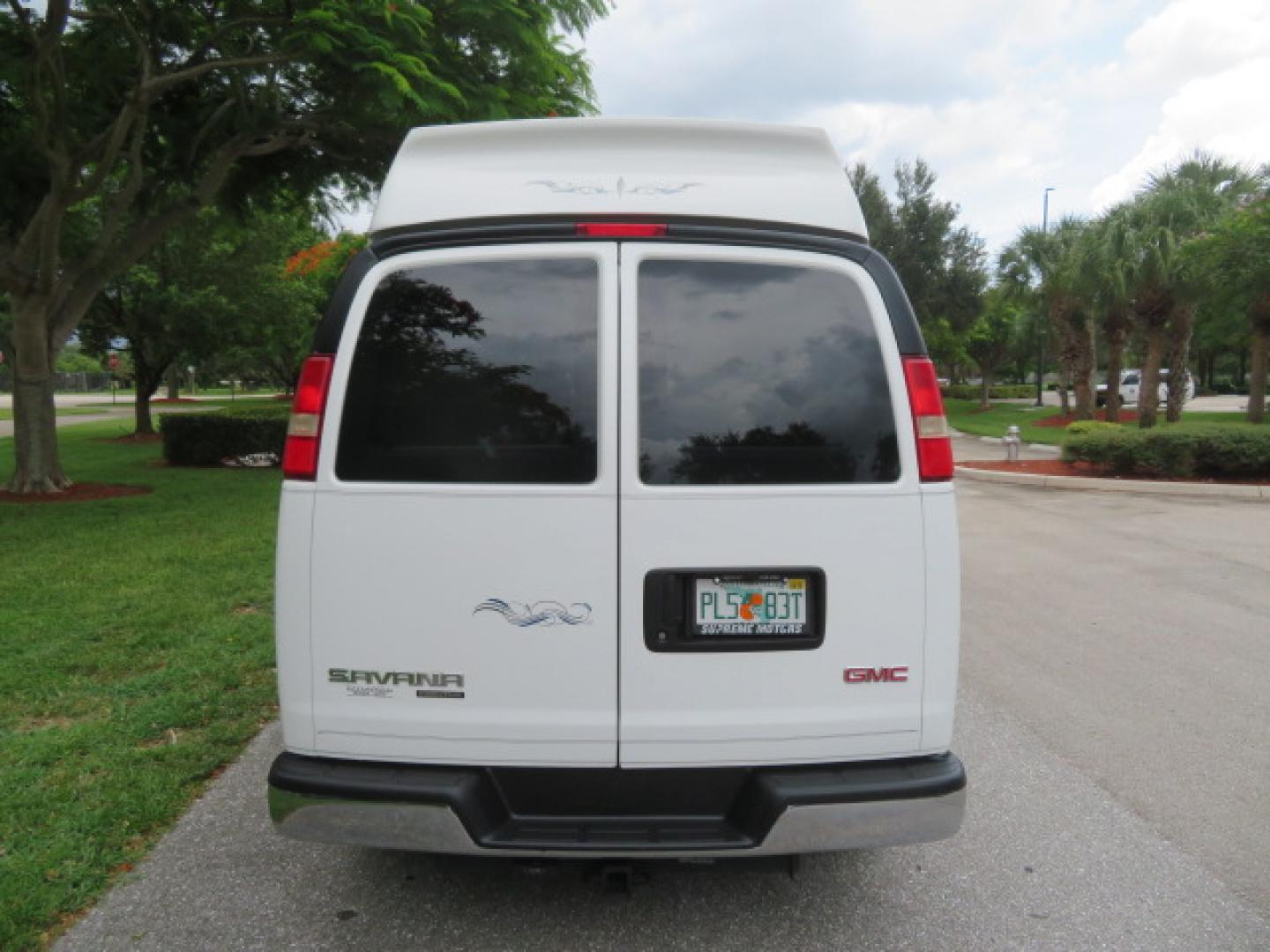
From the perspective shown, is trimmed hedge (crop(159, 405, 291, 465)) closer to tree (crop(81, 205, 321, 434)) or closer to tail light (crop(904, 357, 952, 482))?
tree (crop(81, 205, 321, 434))

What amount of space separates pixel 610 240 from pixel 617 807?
66.3 inches

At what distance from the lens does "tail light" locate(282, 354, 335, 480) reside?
2.67m

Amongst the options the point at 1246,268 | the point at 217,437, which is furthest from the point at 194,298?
the point at 1246,268

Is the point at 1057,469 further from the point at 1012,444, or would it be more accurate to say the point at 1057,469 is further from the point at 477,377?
the point at 477,377

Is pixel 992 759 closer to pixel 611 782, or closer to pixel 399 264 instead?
pixel 611 782

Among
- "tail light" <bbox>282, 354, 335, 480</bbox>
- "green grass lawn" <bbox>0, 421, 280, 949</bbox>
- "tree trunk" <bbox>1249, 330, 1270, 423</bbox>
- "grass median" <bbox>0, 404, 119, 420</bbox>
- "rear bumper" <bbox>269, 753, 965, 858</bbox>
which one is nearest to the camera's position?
"rear bumper" <bbox>269, 753, 965, 858</bbox>

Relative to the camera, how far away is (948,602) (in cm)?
271

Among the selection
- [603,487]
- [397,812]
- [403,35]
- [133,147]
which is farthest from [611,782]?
[133,147]

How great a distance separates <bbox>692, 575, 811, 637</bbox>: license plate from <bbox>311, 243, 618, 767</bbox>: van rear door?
0.26 meters

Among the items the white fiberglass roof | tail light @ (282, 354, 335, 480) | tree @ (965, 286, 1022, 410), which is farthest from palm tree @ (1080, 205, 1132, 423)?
tail light @ (282, 354, 335, 480)

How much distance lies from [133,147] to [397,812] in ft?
37.4

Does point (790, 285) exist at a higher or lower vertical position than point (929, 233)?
lower

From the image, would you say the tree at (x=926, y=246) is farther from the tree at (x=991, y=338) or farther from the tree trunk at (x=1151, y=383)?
the tree trunk at (x=1151, y=383)

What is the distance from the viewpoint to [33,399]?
12.2 meters
